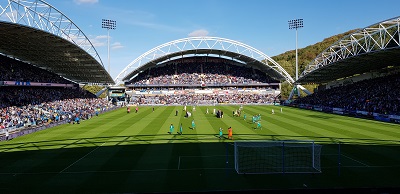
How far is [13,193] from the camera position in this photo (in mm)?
11031

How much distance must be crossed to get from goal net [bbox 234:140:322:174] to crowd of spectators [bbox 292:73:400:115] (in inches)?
944

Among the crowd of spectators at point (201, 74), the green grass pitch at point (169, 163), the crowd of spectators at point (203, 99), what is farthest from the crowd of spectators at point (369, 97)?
the crowd of spectators at point (201, 74)

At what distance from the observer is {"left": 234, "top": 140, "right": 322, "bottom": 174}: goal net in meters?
13.5

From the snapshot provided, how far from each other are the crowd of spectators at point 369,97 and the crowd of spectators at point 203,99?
18857 mm

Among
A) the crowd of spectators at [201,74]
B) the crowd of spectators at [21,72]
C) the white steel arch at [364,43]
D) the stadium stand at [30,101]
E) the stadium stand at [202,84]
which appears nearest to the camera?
the stadium stand at [30,101]

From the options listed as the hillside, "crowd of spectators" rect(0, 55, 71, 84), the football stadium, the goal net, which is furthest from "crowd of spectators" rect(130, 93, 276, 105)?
the goal net

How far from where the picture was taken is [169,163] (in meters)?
14.9

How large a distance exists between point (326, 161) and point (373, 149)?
193 inches

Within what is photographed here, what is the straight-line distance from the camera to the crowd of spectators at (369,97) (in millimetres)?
35706

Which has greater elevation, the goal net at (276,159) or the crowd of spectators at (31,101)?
the crowd of spectators at (31,101)

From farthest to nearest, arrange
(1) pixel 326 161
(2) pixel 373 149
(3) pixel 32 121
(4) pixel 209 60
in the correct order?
1. (4) pixel 209 60
2. (3) pixel 32 121
3. (2) pixel 373 149
4. (1) pixel 326 161

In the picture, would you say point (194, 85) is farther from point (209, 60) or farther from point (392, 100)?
point (392, 100)

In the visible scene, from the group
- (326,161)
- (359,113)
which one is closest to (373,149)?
(326,161)

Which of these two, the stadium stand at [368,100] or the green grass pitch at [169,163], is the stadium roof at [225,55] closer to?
the stadium stand at [368,100]
